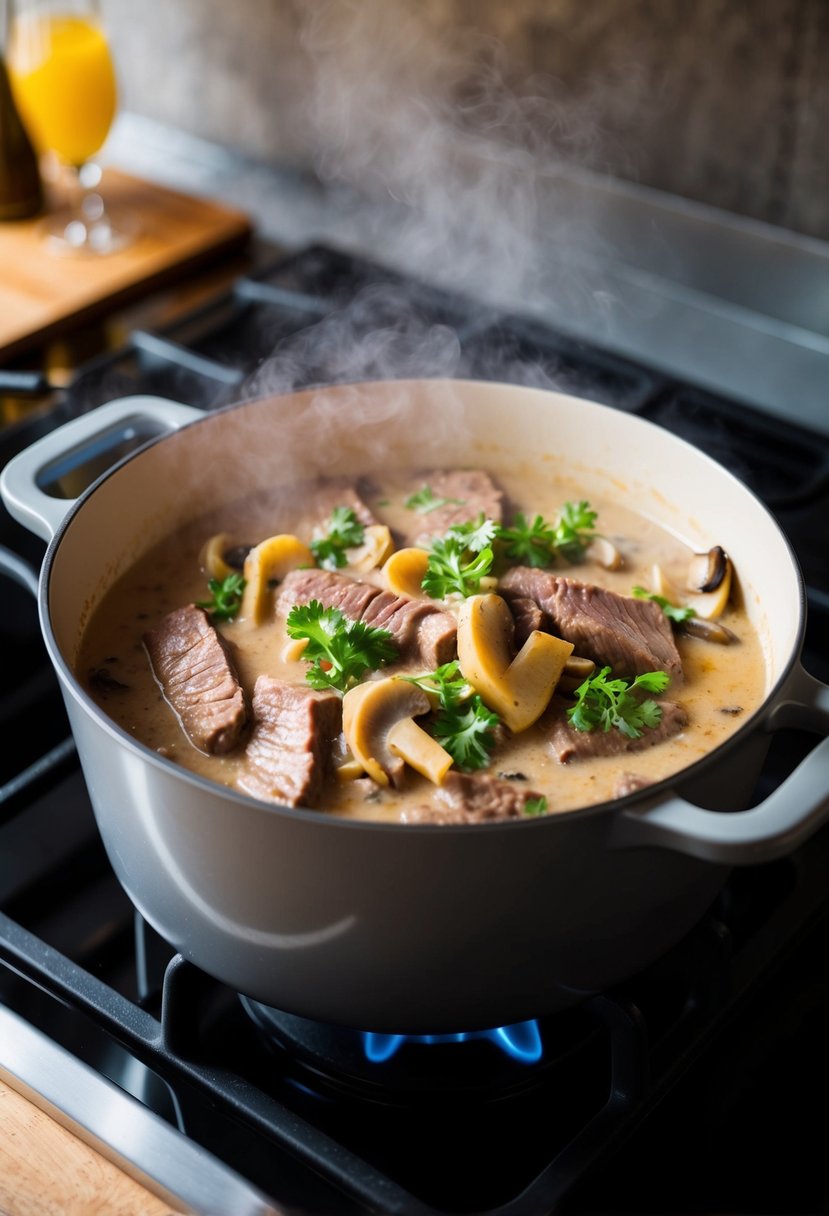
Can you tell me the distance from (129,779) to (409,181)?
1.61 metres

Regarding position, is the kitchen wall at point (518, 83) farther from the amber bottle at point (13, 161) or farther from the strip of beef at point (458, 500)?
the strip of beef at point (458, 500)

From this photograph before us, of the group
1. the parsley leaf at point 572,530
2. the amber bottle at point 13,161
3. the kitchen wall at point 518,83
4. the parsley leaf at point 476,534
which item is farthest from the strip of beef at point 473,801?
the amber bottle at point 13,161

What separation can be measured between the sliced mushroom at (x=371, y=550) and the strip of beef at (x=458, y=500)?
0.19ft

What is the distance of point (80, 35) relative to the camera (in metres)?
2.12

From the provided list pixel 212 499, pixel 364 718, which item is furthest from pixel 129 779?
pixel 212 499

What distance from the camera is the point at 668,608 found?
138 centimetres

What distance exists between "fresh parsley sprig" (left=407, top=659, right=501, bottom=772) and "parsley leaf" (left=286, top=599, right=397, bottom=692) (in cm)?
7

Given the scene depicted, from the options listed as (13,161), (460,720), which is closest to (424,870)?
(460,720)

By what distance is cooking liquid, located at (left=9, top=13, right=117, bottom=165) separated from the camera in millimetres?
2068

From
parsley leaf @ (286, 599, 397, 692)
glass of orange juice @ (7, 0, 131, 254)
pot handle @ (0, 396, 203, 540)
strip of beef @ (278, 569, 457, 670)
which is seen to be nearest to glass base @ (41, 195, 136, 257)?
glass of orange juice @ (7, 0, 131, 254)

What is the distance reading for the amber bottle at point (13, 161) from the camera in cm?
216

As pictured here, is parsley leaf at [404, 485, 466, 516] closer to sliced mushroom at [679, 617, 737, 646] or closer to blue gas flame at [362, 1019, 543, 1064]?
sliced mushroom at [679, 617, 737, 646]

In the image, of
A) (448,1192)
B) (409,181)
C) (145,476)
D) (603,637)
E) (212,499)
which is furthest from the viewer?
(409,181)

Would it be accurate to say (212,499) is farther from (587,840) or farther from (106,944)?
(587,840)
